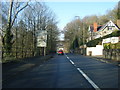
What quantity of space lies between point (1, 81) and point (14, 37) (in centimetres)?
1331

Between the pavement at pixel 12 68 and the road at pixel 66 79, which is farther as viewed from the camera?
the pavement at pixel 12 68

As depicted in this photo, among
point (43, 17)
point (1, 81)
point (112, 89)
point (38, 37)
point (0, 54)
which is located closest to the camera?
point (112, 89)

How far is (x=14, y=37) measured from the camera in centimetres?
2181

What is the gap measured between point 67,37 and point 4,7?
208ft

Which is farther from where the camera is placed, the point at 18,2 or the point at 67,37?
the point at 67,37

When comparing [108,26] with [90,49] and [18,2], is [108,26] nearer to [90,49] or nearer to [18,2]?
[90,49]

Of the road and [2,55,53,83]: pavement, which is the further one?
[2,55,53,83]: pavement

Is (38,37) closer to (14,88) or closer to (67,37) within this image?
(14,88)

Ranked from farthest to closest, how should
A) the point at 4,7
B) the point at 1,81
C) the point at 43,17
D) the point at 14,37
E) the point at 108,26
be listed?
the point at 108,26
the point at 43,17
the point at 4,7
the point at 14,37
the point at 1,81

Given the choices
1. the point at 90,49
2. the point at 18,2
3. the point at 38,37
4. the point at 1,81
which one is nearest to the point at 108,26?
the point at 90,49

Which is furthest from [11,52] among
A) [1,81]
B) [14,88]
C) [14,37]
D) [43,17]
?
[43,17]

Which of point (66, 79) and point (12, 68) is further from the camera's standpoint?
point (12, 68)

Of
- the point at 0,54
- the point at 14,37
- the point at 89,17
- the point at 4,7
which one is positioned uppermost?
the point at 89,17

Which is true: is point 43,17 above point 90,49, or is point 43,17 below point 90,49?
above
